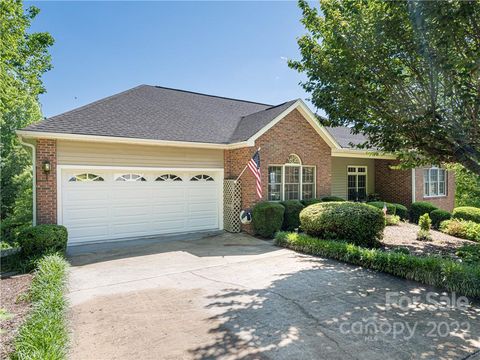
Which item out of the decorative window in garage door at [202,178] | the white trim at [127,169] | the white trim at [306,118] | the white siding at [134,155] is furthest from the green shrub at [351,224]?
the white siding at [134,155]

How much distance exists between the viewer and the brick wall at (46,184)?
8.88 meters

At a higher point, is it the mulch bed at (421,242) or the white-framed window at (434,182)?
the white-framed window at (434,182)

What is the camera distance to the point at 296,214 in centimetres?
1167

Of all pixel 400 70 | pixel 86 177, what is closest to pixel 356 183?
pixel 400 70

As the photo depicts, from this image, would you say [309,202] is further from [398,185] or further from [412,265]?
[398,185]

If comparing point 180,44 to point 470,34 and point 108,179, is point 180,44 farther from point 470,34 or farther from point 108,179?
point 470,34

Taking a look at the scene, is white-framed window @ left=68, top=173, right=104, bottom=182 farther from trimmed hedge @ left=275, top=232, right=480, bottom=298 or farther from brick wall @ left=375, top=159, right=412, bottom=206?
brick wall @ left=375, top=159, right=412, bottom=206

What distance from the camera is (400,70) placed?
689cm

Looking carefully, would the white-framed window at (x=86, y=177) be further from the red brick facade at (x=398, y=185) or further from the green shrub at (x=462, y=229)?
the red brick facade at (x=398, y=185)

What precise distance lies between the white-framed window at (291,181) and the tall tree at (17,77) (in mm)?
8647

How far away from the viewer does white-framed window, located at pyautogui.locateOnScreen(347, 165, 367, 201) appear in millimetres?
17031

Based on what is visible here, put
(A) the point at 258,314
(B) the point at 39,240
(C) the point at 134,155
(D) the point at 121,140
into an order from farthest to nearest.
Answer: (C) the point at 134,155
(D) the point at 121,140
(B) the point at 39,240
(A) the point at 258,314

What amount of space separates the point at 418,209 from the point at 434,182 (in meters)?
3.97

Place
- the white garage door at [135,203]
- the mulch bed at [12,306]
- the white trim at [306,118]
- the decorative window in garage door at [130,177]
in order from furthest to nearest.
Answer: the white trim at [306,118], the decorative window in garage door at [130,177], the white garage door at [135,203], the mulch bed at [12,306]
